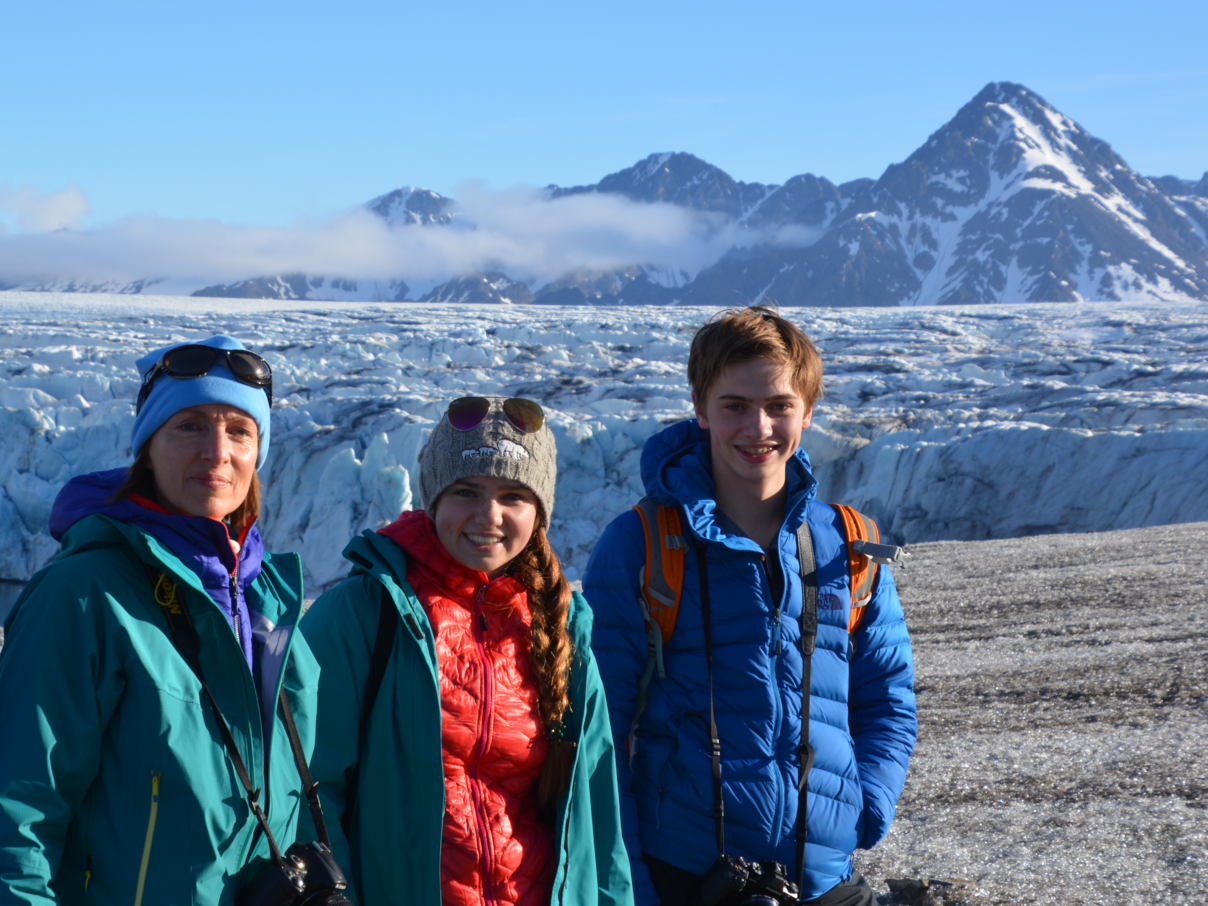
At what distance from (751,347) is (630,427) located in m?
11.5

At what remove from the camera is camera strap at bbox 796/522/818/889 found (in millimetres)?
1815

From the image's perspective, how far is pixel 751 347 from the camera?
193 cm

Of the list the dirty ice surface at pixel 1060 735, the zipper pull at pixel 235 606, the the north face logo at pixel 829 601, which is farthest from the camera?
the dirty ice surface at pixel 1060 735

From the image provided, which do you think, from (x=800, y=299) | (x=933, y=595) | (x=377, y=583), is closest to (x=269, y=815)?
(x=377, y=583)

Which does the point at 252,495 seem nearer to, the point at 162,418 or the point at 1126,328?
the point at 162,418

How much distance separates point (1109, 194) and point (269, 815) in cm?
22677

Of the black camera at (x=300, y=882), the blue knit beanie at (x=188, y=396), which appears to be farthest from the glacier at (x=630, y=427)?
the black camera at (x=300, y=882)

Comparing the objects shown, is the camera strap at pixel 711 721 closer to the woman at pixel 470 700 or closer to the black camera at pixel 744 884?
the black camera at pixel 744 884

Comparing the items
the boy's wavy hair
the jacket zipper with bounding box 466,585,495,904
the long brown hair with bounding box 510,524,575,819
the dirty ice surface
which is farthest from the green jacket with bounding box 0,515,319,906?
the dirty ice surface

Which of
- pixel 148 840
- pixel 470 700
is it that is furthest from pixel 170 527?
pixel 470 700

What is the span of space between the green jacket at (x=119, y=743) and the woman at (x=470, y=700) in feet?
0.54

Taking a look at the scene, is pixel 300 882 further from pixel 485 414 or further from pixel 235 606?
pixel 485 414

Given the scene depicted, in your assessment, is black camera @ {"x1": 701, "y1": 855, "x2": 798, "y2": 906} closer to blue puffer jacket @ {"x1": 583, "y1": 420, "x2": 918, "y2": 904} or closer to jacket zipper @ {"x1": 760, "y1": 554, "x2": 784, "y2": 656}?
blue puffer jacket @ {"x1": 583, "y1": 420, "x2": 918, "y2": 904}

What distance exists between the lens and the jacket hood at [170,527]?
4.96 ft
